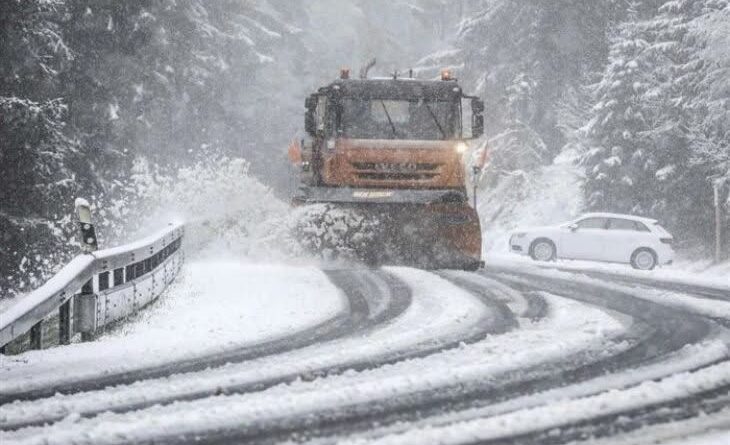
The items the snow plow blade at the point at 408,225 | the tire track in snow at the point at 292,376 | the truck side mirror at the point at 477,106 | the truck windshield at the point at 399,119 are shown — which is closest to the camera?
the tire track in snow at the point at 292,376

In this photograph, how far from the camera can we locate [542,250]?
824 inches

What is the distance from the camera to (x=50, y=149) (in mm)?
16109

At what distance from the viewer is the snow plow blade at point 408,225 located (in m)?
12.2

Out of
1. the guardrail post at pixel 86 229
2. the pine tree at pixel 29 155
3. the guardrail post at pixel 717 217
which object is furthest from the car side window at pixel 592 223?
the guardrail post at pixel 86 229

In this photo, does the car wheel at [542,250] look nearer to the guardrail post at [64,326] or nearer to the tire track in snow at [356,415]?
the guardrail post at [64,326]

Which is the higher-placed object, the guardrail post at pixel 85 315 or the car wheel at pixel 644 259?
the car wheel at pixel 644 259

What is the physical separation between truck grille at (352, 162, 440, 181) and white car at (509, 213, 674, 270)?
28.2 ft

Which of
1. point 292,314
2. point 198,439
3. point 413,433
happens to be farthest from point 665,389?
point 292,314

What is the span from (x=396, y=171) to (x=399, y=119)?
3.24ft

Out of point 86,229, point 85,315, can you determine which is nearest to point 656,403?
point 85,315

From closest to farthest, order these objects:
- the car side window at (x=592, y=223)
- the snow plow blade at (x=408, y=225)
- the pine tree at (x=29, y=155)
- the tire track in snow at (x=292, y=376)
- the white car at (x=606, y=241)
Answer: the tire track in snow at (x=292, y=376) < the snow plow blade at (x=408, y=225) < the pine tree at (x=29, y=155) < the white car at (x=606, y=241) < the car side window at (x=592, y=223)

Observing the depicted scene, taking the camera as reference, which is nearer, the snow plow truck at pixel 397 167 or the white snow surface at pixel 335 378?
the white snow surface at pixel 335 378

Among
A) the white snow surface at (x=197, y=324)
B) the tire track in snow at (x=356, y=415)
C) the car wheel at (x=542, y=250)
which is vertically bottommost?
the tire track in snow at (x=356, y=415)

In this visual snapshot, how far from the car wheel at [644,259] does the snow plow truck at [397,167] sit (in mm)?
8055
